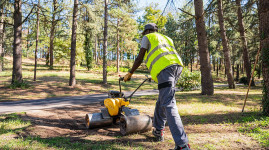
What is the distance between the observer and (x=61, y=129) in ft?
13.7

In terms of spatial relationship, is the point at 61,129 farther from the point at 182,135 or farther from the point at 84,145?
the point at 182,135

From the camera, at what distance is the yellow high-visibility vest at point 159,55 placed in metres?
2.89

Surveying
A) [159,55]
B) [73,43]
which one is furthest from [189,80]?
[159,55]

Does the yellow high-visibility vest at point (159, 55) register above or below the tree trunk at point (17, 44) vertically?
below

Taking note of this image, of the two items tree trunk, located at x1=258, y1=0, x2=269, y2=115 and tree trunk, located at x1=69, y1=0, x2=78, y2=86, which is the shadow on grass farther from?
tree trunk, located at x1=69, y1=0, x2=78, y2=86

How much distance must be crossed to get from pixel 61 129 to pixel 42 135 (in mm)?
582

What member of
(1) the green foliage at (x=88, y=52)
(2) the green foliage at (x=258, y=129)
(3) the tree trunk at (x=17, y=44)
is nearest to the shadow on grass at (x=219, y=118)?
(2) the green foliage at (x=258, y=129)

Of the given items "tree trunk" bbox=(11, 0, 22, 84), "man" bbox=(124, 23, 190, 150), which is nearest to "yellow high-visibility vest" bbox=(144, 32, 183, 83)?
"man" bbox=(124, 23, 190, 150)

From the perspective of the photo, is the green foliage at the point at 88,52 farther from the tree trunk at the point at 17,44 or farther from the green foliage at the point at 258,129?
the green foliage at the point at 258,129

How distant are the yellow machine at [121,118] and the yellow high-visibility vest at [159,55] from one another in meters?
0.69

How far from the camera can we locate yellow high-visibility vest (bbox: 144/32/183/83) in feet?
9.48

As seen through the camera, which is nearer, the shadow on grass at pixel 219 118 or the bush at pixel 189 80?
the shadow on grass at pixel 219 118

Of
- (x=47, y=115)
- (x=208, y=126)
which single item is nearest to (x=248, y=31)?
(x=208, y=126)

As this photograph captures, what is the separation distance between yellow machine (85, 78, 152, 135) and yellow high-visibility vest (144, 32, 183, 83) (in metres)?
0.69
